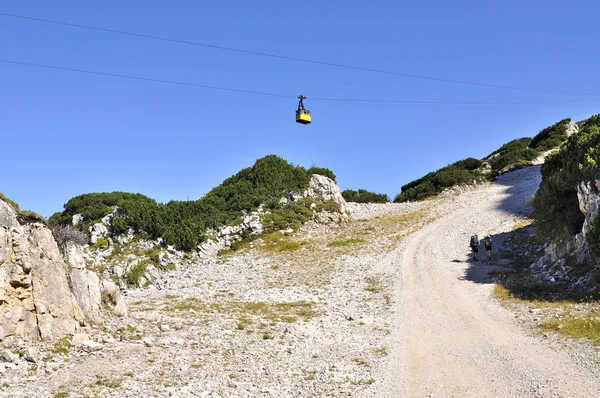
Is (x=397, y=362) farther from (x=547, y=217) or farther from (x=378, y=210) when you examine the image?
(x=378, y=210)

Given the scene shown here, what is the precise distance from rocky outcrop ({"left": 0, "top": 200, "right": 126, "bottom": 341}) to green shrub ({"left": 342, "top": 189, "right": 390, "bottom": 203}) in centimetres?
5377

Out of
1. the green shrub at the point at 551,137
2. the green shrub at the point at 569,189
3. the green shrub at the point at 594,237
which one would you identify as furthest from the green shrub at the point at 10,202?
the green shrub at the point at 551,137

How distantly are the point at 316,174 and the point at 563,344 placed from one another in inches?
1656

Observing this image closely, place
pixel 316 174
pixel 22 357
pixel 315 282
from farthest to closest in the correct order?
pixel 316 174 → pixel 315 282 → pixel 22 357

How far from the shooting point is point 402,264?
3125cm

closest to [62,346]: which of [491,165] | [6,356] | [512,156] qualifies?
[6,356]

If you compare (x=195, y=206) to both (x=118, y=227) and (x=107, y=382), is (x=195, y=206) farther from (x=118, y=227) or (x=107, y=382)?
(x=107, y=382)

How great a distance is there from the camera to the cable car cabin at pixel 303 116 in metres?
28.7

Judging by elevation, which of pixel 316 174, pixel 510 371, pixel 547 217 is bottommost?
pixel 510 371

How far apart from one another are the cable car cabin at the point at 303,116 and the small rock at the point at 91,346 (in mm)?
18943

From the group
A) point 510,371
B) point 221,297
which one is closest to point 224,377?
point 510,371

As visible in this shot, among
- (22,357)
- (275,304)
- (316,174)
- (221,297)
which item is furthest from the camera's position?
(316,174)

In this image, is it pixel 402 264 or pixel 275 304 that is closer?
pixel 275 304

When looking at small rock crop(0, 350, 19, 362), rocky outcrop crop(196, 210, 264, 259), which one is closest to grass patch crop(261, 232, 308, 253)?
rocky outcrop crop(196, 210, 264, 259)
